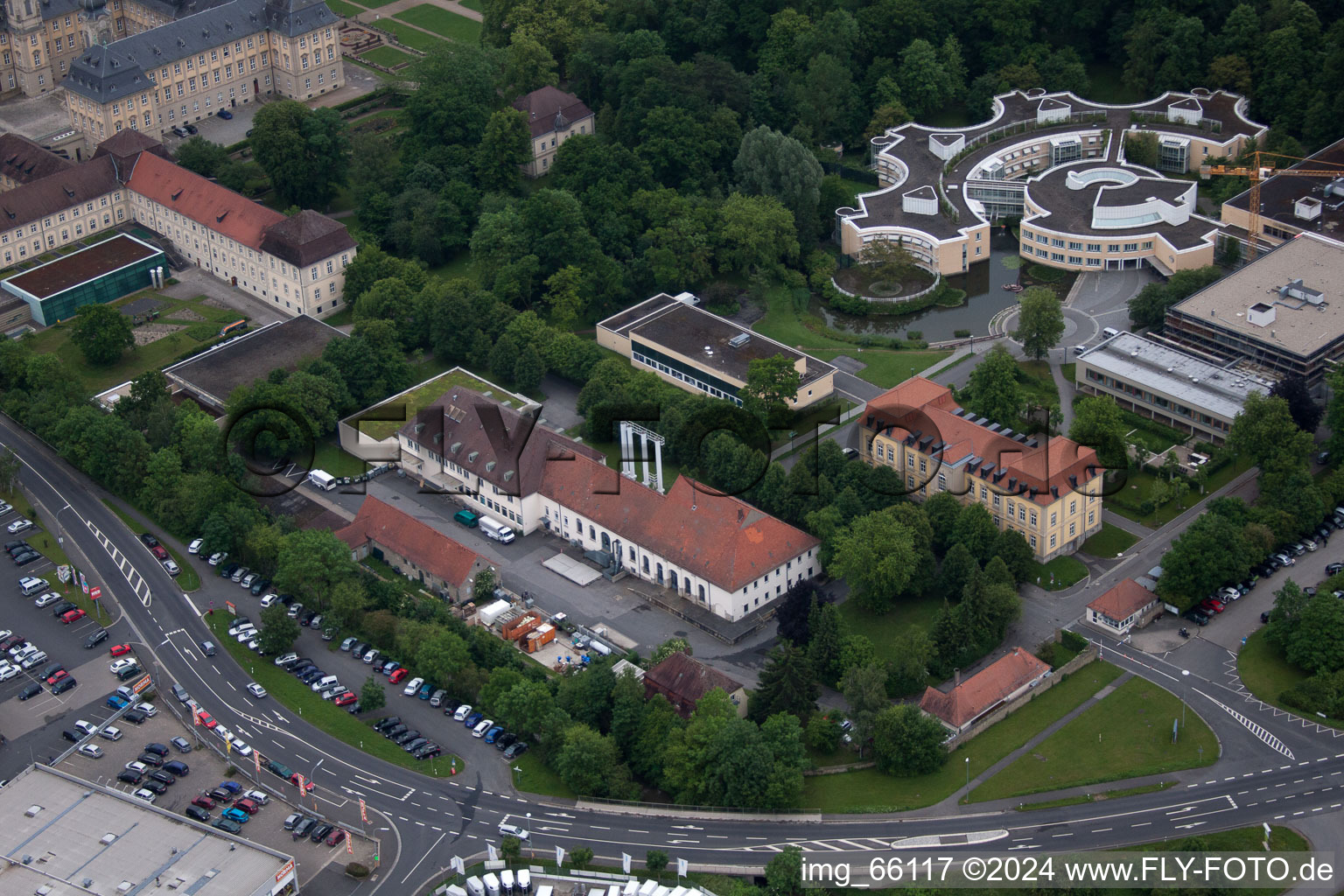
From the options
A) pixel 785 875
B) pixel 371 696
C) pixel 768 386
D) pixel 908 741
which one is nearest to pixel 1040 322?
pixel 768 386

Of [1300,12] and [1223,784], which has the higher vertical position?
[1300,12]

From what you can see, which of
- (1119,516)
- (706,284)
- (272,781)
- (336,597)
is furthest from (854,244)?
(272,781)

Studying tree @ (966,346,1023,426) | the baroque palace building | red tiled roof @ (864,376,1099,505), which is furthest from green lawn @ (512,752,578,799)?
the baroque palace building

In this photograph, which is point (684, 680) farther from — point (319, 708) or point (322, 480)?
point (322, 480)

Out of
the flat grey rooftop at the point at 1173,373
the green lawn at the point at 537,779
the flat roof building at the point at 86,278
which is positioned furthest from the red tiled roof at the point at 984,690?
the flat roof building at the point at 86,278

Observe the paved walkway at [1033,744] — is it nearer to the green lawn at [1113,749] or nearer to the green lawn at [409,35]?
the green lawn at [1113,749]

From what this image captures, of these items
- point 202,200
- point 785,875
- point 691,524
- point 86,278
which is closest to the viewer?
point 785,875

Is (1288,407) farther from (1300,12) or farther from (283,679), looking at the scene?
(283,679)
